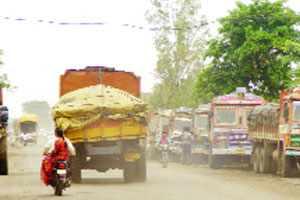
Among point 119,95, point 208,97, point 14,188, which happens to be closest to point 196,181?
point 119,95

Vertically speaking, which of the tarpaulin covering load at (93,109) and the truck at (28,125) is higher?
the truck at (28,125)

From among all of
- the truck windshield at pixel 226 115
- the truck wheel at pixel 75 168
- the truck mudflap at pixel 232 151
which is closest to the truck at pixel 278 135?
the truck mudflap at pixel 232 151

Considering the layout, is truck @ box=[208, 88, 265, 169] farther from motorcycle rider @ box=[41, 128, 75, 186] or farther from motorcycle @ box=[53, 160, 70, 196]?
motorcycle @ box=[53, 160, 70, 196]

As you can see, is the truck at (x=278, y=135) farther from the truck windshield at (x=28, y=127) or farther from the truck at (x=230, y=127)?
the truck windshield at (x=28, y=127)

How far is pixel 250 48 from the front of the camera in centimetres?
4284

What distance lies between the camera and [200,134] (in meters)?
33.0

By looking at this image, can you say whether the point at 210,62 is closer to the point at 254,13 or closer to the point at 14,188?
the point at 254,13

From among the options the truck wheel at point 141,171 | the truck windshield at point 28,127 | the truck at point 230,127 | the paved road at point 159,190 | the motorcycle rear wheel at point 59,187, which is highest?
the truck windshield at point 28,127

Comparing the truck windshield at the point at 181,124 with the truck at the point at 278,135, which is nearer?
the truck at the point at 278,135

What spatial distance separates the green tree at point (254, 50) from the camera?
143 ft

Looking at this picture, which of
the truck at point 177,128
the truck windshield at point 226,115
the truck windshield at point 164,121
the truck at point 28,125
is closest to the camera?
the truck windshield at point 226,115

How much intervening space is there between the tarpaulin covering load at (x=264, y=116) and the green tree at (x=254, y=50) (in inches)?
588

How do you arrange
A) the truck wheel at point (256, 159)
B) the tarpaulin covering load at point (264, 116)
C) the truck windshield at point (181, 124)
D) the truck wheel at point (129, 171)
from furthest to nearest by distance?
the truck windshield at point (181, 124)
the truck wheel at point (256, 159)
the tarpaulin covering load at point (264, 116)
the truck wheel at point (129, 171)

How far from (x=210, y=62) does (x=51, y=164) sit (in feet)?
103
